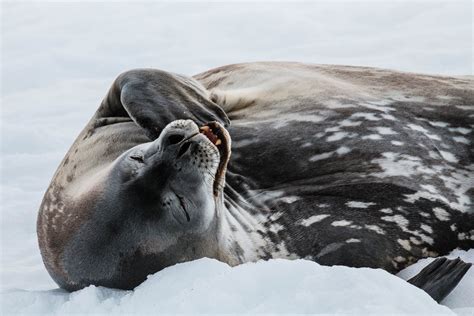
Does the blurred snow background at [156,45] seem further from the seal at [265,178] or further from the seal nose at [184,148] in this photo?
the seal nose at [184,148]

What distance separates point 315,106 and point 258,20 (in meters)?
5.61

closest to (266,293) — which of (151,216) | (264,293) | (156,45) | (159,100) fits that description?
(264,293)

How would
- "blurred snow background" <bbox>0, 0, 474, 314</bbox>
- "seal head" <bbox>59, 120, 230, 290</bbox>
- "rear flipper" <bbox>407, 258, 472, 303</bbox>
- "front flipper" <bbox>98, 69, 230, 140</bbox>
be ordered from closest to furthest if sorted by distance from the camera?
"rear flipper" <bbox>407, 258, 472, 303</bbox>
"seal head" <bbox>59, 120, 230, 290</bbox>
"front flipper" <bbox>98, 69, 230, 140</bbox>
"blurred snow background" <bbox>0, 0, 474, 314</bbox>

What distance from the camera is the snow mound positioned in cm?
270

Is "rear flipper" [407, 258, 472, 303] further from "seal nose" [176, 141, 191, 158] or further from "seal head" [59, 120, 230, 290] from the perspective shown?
"seal nose" [176, 141, 191, 158]

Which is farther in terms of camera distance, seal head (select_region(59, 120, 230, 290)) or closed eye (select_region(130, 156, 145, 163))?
closed eye (select_region(130, 156, 145, 163))

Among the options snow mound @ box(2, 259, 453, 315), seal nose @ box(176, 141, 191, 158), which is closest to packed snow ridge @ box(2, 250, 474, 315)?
snow mound @ box(2, 259, 453, 315)

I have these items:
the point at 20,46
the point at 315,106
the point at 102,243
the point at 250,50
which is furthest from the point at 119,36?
the point at 102,243

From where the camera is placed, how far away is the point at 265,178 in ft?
12.9

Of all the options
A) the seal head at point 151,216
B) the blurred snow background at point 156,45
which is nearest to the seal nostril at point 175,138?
the seal head at point 151,216

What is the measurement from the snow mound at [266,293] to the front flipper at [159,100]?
77 cm

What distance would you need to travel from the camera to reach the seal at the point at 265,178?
3.39 meters

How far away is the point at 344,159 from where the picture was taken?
3.88 meters

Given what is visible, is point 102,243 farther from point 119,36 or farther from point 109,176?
point 119,36
